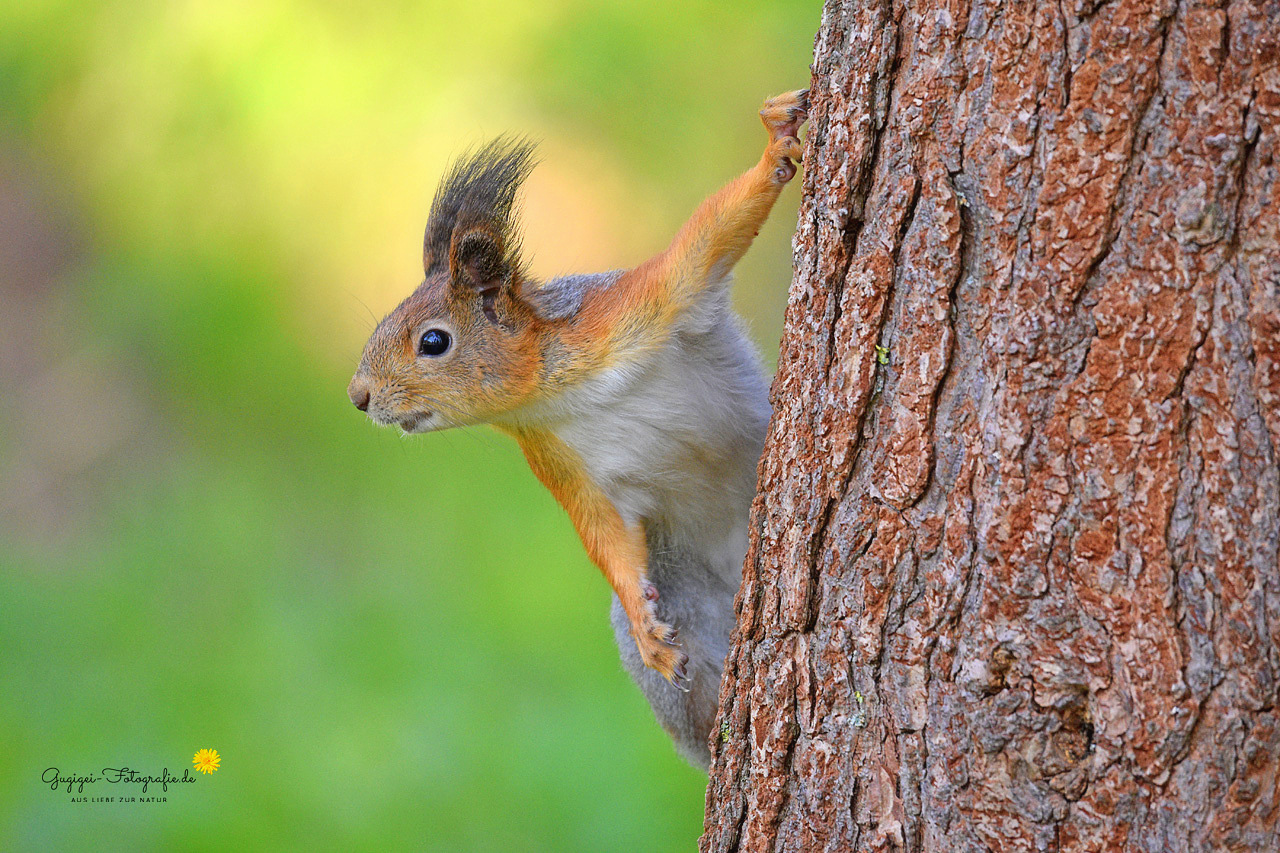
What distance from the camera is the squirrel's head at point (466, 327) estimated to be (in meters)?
2.54

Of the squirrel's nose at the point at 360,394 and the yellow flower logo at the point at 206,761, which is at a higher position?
the squirrel's nose at the point at 360,394

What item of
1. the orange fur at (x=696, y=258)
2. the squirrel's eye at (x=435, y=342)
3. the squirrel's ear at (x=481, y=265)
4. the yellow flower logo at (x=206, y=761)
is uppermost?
the squirrel's ear at (x=481, y=265)

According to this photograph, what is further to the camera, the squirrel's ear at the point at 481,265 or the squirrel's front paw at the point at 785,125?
the squirrel's ear at the point at 481,265

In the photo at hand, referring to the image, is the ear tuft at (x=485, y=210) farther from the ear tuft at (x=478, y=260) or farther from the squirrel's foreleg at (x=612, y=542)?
the squirrel's foreleg at (x=612, y=542)

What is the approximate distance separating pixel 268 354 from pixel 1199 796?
519cm

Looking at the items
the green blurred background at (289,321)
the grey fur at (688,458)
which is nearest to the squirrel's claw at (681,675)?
the grey fur at (688,458)

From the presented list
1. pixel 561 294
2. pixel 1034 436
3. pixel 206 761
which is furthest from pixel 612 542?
pixel 206 761

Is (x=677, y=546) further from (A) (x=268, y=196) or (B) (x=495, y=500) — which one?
(A) (x=268, y=196)

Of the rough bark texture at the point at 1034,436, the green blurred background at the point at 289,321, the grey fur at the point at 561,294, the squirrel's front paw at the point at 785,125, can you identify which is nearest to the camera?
the rough bark texture at the point at 1034,436

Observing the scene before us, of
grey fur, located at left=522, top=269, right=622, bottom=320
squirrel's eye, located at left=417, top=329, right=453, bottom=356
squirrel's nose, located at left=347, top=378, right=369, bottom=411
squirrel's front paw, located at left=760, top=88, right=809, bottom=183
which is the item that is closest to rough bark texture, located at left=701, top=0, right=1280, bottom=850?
squirrel's front paw, located at left=760, top=88, right=809, bottom=183

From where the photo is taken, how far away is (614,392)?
247 centimetres

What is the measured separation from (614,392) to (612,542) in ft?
1.26

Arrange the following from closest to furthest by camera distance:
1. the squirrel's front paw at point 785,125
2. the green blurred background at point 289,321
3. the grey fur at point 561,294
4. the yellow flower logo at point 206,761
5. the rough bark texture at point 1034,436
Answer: the rough bark texture at point 1034,436 < the squirrel's front paw at point 785,125 < the grey fur at point 561,294 < the yellow flower logo at point 206,761 < the green blurred background at point 289,321

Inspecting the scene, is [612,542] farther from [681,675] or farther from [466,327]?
[466,327]
